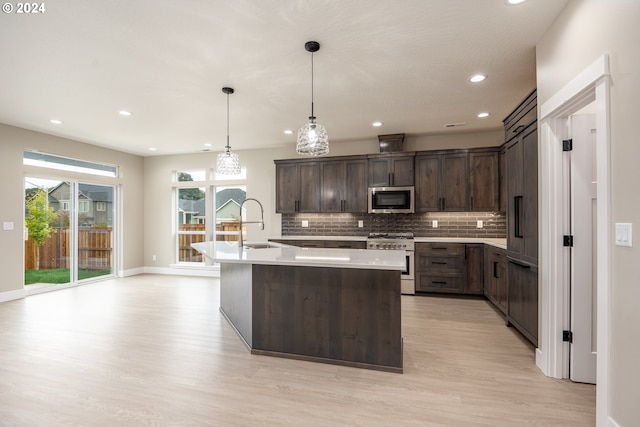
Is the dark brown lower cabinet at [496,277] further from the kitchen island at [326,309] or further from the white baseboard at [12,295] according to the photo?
the white baseboard at [12,295]

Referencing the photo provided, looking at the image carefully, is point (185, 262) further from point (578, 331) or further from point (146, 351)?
point (578, 331)

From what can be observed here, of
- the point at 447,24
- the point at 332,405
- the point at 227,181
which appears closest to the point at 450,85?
the point at 447,24

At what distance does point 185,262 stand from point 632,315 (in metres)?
7.16

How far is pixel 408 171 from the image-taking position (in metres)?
5.16

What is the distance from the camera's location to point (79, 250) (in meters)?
5.84

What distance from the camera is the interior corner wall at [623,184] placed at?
1479 mm

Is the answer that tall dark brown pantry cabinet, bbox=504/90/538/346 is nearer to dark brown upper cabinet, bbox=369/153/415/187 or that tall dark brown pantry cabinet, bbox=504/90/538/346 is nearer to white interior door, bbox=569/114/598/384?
white interior door, bbox=569/114/598/384

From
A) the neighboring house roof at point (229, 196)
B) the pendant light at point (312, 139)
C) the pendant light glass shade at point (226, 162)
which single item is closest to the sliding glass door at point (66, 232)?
the neighboring house roof at point (229, 196)

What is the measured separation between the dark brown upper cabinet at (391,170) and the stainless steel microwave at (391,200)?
0.09m

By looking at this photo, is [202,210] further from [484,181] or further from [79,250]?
[484,181]

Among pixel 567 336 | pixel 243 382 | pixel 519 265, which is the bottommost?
pixel 243 382

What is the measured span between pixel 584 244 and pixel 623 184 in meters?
0.89

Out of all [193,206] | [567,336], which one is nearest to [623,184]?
[567,336]

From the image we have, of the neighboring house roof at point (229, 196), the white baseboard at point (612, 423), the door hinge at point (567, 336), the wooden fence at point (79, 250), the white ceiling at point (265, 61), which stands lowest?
the white baseboard at point (612, 423)
